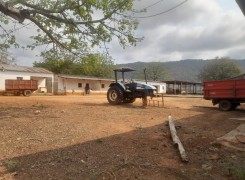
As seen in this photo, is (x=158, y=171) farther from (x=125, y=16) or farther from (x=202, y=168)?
(x=125, y=16)

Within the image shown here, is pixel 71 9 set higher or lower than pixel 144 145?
higher

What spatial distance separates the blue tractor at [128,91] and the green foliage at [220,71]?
62.2 meters

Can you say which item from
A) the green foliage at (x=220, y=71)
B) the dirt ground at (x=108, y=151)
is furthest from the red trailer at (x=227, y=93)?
the green foliage at (x=220, y=71)

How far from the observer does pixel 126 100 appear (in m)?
18.6

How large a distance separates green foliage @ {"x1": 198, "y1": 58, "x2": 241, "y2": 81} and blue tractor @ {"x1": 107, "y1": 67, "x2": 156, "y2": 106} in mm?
62229

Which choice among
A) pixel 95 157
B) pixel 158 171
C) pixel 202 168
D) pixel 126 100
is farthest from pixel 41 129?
pixel 126 100

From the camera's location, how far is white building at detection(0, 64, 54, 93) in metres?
36.3

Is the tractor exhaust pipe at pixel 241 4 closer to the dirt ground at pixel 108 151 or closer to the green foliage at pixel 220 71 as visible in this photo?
the dirt ground at pixel 108 151

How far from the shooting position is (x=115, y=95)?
18516 millimetres

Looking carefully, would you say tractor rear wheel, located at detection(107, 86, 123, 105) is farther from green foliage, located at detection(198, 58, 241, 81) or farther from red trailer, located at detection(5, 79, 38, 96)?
green foliage, located at detection(198, 58, 241, 81)

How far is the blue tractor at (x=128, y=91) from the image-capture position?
698 inches

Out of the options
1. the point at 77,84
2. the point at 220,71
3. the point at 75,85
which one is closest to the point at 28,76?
the point at 75,85

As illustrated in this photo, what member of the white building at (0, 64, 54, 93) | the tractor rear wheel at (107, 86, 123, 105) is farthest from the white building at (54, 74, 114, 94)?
the tractor rear wheel at (107, 86, 123, 105)

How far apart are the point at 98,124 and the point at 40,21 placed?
6.57m
